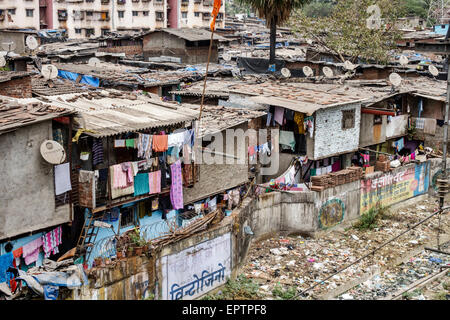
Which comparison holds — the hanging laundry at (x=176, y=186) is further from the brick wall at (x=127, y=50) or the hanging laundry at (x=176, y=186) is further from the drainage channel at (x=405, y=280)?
the brick wall at (x=127, y=50)

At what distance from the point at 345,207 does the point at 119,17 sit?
4528 centimetres

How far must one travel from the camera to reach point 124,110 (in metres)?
16.4

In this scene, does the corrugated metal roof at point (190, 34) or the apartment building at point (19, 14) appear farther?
the apartment building at point (19, 14)

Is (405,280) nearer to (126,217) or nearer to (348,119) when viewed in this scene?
(348,119)

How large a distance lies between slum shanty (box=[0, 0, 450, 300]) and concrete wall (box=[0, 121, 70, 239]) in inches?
1.3

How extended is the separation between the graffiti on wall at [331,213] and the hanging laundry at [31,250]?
31.8ft

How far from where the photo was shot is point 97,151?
48.8 ft

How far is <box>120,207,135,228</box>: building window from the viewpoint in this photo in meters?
16.1

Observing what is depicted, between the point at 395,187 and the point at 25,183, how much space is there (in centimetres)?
1494

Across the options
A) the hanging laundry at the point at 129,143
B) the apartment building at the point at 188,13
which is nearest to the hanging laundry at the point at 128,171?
the hanging laundry at the point at 129,143

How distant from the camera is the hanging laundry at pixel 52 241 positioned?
1405 cm

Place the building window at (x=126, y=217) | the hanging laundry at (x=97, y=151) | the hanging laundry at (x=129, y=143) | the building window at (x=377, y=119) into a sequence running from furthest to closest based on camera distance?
the building window at (x=377, y=119), the building window at (x=126, y=217), the hanging laundry at (x=129, y=143), the hanging laundry at (x=97, y=151)

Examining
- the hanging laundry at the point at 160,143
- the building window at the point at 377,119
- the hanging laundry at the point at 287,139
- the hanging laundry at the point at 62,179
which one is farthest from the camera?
the building window at the point at 377,119

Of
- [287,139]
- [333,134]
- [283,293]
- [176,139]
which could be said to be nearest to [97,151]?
[176,139]
